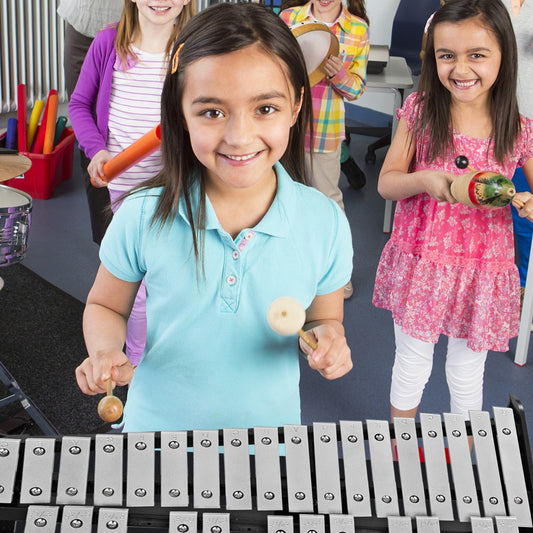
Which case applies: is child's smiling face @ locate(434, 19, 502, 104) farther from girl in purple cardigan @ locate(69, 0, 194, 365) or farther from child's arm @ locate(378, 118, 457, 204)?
girl in purple cardigan @ locate(69, 0, 194, 365)

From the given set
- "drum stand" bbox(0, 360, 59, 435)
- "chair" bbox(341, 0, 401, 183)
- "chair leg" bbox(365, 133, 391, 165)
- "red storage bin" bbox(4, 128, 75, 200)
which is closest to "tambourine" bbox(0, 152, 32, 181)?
"drum stand" bbox(0, 360, 59, 435)

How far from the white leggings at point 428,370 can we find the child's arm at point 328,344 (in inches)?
27.5

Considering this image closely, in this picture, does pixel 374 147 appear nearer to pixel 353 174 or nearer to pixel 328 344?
pixel 353 174

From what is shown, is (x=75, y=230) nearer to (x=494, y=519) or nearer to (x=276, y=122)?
(x=276, y=122)

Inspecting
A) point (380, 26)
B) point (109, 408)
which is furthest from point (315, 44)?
point (380, 26)

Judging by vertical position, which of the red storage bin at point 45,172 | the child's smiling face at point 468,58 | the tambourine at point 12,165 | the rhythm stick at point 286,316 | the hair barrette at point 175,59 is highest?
the hair barrette at point 175,59

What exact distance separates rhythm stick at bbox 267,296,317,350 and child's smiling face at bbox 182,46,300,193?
20 cm

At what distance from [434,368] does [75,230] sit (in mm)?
1876

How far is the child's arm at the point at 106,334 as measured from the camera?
3.80ft

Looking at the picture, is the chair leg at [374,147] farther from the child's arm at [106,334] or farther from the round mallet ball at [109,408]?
the round mallet ball at [109,408]

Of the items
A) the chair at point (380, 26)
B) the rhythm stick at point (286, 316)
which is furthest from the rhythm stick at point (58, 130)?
the rhythm stick at point (286, 316)

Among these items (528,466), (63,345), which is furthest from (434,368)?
(528,466)

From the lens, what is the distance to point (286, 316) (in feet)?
3.81

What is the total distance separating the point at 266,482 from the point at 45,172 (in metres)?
3.16
